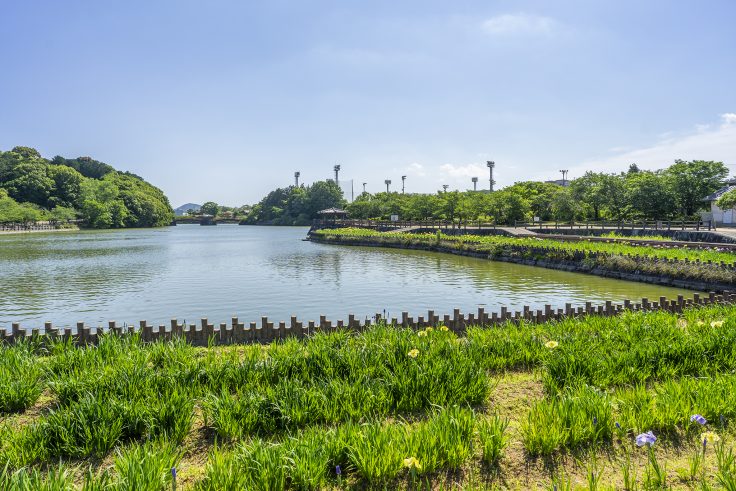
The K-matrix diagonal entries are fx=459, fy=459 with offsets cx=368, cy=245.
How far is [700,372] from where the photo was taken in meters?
5.81

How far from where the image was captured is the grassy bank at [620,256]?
18562mm

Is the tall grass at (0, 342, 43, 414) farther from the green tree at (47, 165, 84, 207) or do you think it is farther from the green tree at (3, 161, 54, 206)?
the green tree at (47, 165, 84, 207)

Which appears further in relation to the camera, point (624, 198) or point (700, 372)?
point (624, 198)

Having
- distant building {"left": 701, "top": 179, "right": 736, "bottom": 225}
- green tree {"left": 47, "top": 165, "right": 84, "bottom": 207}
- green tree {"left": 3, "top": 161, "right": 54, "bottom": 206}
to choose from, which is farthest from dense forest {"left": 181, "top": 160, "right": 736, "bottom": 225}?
green tree {"left": 3, "top": 161, "right": 54, "bottom": 206}

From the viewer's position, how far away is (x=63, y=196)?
330 ft

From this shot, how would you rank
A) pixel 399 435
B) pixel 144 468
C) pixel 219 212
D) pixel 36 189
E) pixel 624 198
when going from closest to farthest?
1. pixel 144 468
2. pixel 399 435
3. pixel 624 198
4. pixel 36 189
5. pixel 219 212

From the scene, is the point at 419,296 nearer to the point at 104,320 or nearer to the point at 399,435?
the point at 104,320

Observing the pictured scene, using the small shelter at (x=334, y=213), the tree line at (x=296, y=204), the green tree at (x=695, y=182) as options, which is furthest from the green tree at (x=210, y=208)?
the green tree at (x=695, y=182)

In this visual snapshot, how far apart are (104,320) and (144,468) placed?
39.8 feet

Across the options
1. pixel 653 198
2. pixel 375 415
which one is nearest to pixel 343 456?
pixel 375 415

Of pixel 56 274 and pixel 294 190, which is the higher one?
pixel 294 190

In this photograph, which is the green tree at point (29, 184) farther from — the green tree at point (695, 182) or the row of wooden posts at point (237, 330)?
the green tree at point (695, 182)

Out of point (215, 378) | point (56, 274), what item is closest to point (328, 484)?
point (215, 378)

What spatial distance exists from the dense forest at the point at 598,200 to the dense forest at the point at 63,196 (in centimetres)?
6455
